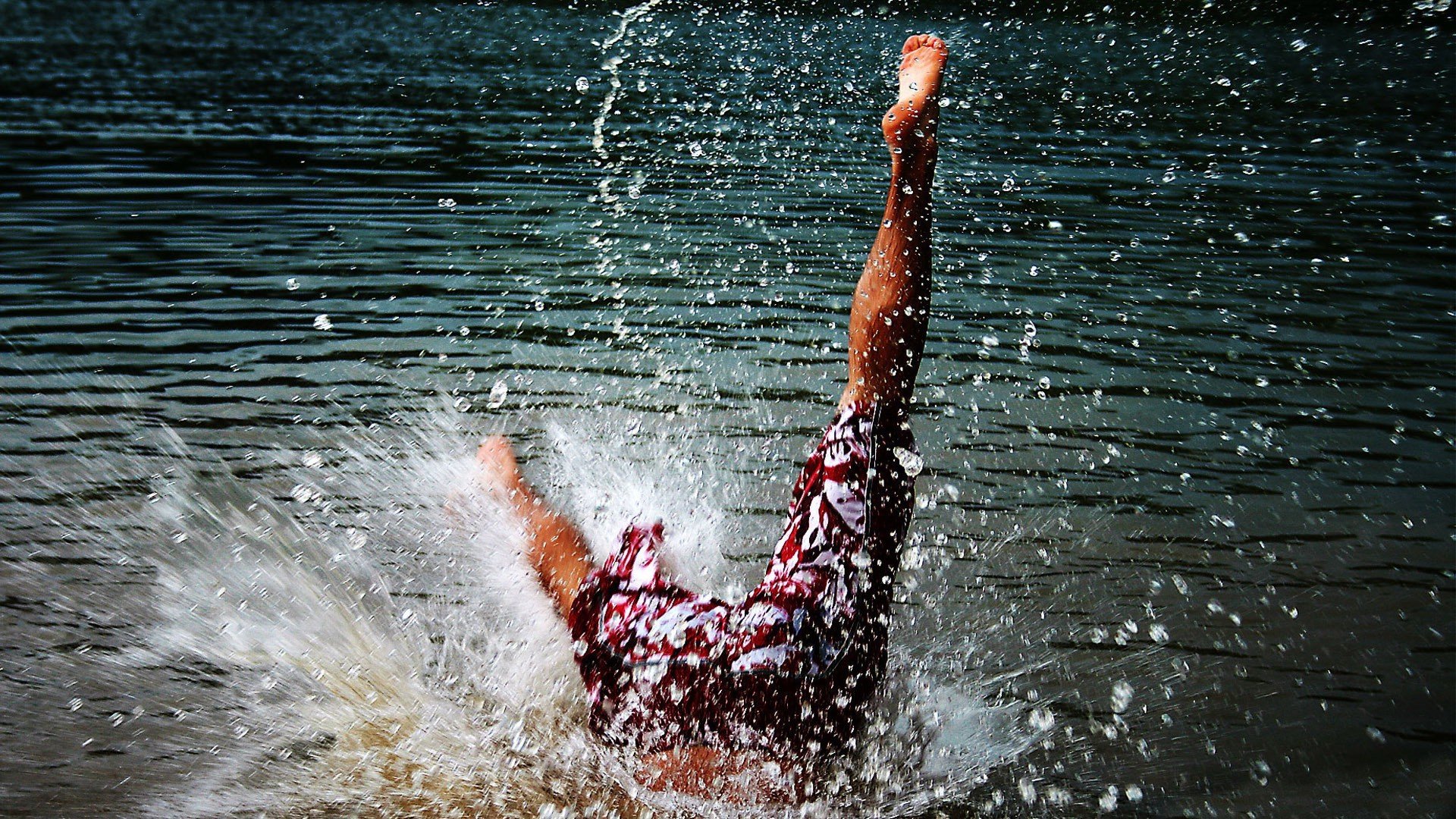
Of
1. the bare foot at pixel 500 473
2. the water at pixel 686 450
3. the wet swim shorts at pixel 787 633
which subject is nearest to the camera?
the wet swim shorts at pixel 787 633

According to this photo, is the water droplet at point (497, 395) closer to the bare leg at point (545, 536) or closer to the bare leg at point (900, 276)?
the bare leg at point (545, 536)

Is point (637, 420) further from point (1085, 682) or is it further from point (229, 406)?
point (1085, 682)

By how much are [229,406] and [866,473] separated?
5326 mm

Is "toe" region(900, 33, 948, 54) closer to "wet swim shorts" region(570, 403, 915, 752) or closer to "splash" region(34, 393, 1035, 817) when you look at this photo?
"wet swim shorts" region(570, 403, 915, 752)

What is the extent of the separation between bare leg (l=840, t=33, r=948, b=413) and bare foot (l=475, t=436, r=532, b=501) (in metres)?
1.57

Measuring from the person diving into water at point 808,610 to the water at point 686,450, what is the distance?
→ 1.17 ft

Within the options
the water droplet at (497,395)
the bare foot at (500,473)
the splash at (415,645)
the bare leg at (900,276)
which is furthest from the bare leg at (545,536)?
the water droplet at (497,395)

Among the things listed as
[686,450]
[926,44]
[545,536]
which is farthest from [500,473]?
[926,44]

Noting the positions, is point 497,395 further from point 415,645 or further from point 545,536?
point 545,536

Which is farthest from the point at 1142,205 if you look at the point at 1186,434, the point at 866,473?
the point at 866,473

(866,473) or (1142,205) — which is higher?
(866,473)

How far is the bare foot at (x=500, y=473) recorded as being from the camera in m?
4.60

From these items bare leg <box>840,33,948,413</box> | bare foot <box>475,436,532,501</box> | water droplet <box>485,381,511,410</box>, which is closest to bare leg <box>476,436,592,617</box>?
bare foot <box>475,436,532,501</box>

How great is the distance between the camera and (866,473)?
3672 millimetres
